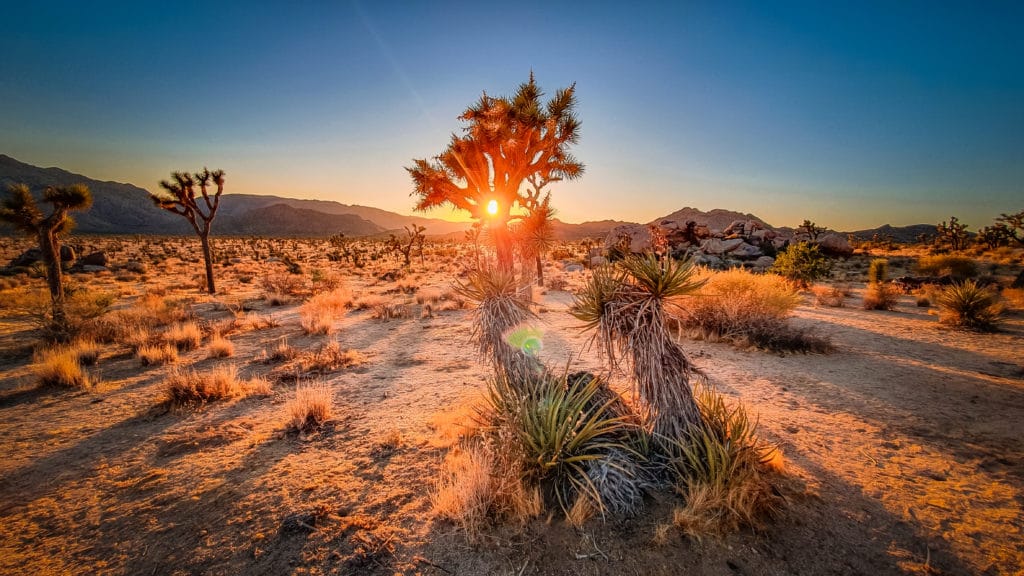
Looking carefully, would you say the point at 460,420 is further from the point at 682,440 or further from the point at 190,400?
the point at 190,400

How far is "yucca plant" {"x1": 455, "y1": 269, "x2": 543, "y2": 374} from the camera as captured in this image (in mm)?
4281

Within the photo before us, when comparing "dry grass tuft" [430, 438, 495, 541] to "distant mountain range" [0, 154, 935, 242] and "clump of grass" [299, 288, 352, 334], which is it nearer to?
"clump of grass" [299, 288, 352, 334]

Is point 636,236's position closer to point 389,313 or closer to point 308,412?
point 389,313

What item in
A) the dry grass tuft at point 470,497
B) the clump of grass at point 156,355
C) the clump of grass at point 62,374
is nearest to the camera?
the dry grass tuft at point 470,497

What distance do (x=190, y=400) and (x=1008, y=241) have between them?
51528 mm

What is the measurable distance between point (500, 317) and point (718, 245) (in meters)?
29.8

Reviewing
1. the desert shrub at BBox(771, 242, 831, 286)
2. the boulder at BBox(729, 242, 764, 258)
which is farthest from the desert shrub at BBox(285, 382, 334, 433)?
the boulder at BBox(729, 242, 764, 258)

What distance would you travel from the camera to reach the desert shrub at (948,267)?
18.1 meters

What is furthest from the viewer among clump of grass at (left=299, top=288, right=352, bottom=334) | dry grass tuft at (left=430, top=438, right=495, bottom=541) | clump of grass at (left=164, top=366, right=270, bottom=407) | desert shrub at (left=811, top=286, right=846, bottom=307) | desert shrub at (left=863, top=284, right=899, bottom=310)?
desert shrub at (left=811, top=286, right=846, bottom=307)

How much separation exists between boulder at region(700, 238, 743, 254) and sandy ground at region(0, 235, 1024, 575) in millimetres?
22333

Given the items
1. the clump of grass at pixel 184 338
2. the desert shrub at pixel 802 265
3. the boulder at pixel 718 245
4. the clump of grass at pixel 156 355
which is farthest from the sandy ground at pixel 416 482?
the boulder at pixel 718 245

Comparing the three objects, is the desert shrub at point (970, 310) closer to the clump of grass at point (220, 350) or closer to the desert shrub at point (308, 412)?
the desert shrub at point (308, 412)

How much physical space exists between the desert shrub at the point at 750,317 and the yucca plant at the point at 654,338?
510cm

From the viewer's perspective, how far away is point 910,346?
805 centimetres
